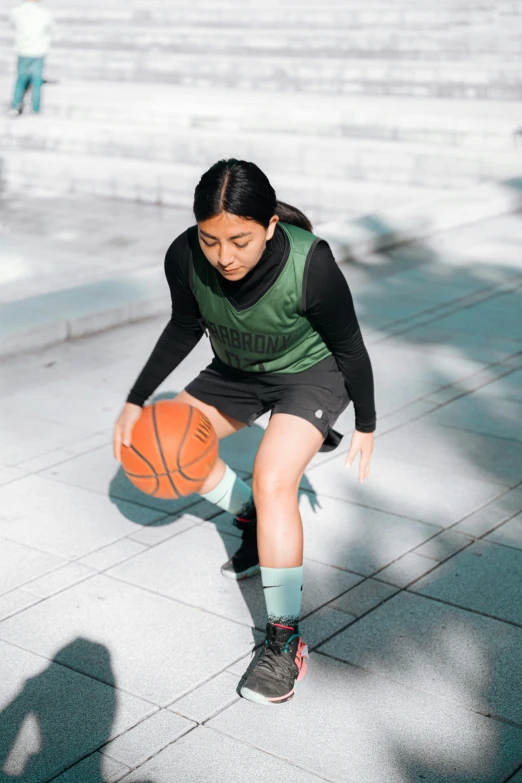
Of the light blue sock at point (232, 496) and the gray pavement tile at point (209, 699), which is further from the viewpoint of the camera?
the light blue sock at point (232, 496)

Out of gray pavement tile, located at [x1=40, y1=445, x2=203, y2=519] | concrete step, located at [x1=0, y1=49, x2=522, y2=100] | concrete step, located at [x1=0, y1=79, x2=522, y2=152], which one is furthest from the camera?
concrete step, located at [x1=0, y1=49, x2=522, y2=100]

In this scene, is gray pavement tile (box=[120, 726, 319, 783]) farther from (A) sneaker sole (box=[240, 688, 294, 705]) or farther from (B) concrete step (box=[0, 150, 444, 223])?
(B) concrete step (box=[0, 150, 444, 223])

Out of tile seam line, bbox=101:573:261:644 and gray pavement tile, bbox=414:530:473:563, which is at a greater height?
gray pavement tile, bbox=414:530:473:563

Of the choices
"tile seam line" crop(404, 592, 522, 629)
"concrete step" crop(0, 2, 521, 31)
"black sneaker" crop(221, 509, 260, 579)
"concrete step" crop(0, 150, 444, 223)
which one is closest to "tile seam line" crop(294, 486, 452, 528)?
"tile seam line" crop(404, 592, 522, 629)

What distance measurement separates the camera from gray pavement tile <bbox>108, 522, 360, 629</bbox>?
12.9 feet

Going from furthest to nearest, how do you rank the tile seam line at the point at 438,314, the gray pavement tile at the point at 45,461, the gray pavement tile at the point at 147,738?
the tile seam line at the point at 438,314 → the gray pavement tile at the point at 45,461 → the gray pavement tile at the point at 147,738

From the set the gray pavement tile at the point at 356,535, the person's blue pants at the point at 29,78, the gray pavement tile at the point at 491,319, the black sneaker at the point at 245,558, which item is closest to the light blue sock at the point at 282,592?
the black sneaker at the point at 245,558

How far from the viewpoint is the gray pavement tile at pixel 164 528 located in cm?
450

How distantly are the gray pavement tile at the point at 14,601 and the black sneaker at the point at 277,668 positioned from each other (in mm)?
1050

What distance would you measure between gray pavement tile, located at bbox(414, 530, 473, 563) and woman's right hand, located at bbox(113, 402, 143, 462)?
4.63 feet

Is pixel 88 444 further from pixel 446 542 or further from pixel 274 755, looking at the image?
pixel 274 755

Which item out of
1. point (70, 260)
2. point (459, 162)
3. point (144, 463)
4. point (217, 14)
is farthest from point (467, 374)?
point (217, 14)

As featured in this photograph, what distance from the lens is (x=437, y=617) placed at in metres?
3.83

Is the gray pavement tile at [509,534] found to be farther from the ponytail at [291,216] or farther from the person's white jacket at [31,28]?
the person's white jacket at [31,28]
